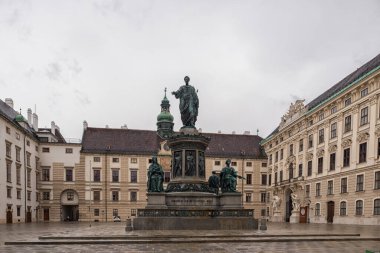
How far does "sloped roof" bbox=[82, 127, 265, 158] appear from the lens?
2452 inches

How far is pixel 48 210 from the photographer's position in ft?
187

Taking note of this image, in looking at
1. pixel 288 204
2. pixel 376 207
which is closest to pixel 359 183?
pixel 376 207

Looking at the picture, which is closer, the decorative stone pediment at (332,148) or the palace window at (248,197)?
the decorative stone pediment at (332,148)

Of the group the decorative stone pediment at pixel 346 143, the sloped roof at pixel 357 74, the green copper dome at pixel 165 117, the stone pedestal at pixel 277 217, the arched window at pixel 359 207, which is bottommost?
the stone pedestal at pixel 277 217

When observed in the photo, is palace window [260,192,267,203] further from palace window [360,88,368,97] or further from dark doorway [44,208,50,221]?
dark doorway [44,208,50,221]

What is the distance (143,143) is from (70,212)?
17.3m

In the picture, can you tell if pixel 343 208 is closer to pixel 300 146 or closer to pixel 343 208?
pixel 343 208

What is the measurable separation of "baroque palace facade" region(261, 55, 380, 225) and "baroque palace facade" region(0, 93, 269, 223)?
32.7 ft

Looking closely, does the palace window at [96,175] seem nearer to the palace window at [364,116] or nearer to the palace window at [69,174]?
the palace window at [69,174]

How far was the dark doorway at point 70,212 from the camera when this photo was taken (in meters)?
59.2

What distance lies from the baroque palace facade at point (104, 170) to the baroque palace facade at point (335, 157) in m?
9.95

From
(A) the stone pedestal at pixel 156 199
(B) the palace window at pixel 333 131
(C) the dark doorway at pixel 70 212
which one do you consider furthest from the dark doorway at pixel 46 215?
(B) the palace window at pixel 333 131

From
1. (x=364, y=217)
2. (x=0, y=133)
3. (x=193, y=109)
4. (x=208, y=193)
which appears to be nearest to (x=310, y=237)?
(x=208, y=193)

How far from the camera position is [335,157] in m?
40.0
